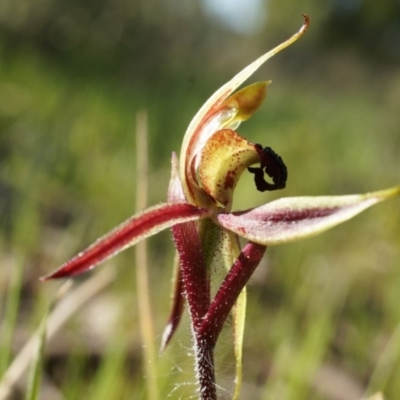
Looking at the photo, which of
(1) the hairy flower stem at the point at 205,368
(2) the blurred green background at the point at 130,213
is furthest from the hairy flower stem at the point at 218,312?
(2) the blurred green background at the point at 130,213

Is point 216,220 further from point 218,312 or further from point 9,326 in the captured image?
point 9,326

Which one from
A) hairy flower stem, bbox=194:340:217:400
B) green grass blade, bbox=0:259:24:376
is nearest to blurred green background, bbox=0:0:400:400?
green grass blade, bbox=0:259:24:376

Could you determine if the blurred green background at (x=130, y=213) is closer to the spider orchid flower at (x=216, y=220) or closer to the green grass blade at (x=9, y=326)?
the green grass blade at (x=9, y=326)

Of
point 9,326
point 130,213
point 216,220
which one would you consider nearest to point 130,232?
point 216,220

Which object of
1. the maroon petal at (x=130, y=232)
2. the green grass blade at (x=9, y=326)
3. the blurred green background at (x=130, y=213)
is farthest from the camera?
the blurred green background at (x=130, y=213)

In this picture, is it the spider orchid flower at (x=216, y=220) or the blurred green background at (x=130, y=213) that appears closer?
the spider orchid flower at (x=216, y=220)

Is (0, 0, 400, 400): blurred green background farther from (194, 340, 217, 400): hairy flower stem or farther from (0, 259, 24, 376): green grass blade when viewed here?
(194, 340, 217, 400): hairy flower stem
